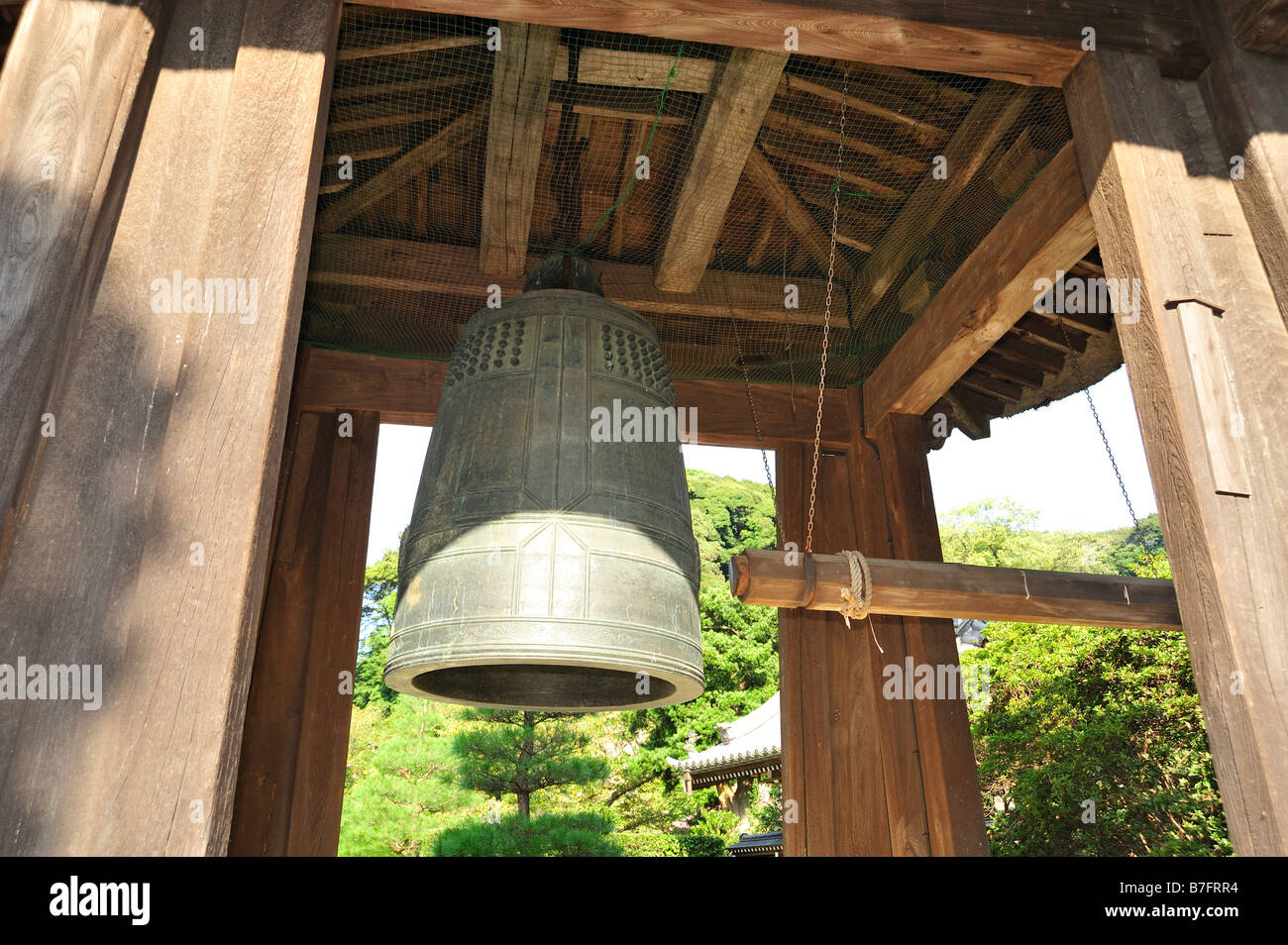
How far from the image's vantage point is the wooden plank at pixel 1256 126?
2322mm

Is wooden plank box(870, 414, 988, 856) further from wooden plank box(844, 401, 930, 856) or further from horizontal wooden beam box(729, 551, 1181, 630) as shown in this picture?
horizontal wooden beam box(729, 551, 1181, 630)

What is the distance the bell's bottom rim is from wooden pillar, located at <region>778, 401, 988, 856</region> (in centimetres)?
165

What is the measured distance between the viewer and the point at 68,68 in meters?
2.00

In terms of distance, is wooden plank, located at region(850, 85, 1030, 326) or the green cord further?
wooden plank, located at region(850, 85, 1030, 326)

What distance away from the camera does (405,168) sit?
398 centimetres

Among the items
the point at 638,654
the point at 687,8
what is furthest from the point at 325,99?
the point at 638,654

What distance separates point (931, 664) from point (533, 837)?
8.16 m

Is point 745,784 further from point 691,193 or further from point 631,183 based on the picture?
point 691,193

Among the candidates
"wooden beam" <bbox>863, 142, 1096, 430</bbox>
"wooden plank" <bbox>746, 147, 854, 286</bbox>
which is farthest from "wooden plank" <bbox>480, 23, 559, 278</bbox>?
"wooden beam" <bbox>863, 142, 1096, 430</bbox>

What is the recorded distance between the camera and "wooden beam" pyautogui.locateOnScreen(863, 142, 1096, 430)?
128 inches

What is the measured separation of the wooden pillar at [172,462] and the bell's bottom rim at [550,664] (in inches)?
30.2

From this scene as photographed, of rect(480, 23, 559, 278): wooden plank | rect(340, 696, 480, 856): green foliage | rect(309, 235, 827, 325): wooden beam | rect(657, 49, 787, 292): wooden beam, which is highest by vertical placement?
rect(309, 235, 827, 325): wooden beam

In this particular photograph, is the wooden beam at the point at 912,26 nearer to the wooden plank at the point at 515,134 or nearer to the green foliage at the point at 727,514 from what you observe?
the wooden plank at the point at 515,134
